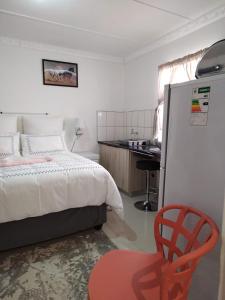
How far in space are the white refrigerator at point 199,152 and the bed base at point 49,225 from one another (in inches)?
43.0

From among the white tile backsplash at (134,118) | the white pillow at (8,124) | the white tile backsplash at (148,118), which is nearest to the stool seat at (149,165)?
the white tile backsplash at (148,118)

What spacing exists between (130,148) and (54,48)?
2.05 meters

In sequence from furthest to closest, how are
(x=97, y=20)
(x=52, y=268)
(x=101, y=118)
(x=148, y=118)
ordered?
1. (x=101, y=118)
2. (x=148, y=118)
3. (x=97, y=20)
4. (x=52, y=268)

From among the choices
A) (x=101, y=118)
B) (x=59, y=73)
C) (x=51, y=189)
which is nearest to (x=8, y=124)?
(x=59, y=73)

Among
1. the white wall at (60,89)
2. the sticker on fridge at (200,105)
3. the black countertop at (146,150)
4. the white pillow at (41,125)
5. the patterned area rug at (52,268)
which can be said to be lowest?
the patterned area rug at (52,268)

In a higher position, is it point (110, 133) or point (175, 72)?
point (175, 72)

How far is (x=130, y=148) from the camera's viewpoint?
2.92 metres

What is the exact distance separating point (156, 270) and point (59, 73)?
3205 millimetres

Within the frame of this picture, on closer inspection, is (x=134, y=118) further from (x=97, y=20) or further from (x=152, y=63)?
(x=97, y=20)

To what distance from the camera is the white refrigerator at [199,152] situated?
95 centimetres

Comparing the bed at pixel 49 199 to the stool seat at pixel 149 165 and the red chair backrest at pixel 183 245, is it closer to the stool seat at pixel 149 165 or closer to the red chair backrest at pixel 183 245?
the stool seat at pixel 149 165

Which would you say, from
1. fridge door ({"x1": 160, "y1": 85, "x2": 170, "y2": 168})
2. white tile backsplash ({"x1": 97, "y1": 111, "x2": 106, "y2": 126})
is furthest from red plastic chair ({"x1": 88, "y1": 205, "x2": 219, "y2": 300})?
white tile backsplash ({"x1": 97, "y1": 111, "x2": 106, "y2": 126})

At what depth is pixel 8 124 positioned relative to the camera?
280 centimetres

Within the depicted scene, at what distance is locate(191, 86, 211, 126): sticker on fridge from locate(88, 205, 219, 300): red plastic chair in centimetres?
45
